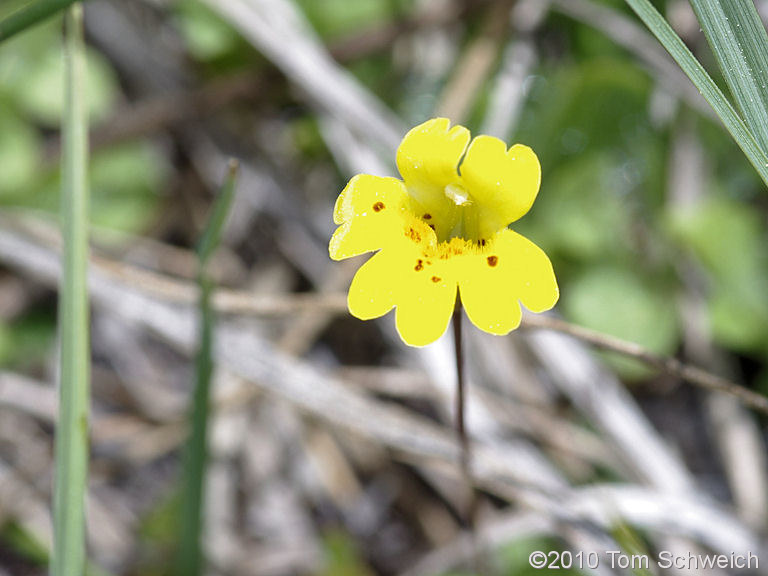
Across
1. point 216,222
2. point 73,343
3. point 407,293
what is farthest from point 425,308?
point 73,343

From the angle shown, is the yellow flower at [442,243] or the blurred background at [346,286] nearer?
the yellow flower at [442,243]

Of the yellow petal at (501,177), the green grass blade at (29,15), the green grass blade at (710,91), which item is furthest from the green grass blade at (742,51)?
the green grass blade at (29,15)

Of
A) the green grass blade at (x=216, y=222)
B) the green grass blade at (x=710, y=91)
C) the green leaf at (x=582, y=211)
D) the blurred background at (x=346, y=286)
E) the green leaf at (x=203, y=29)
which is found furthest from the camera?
the green leaf at (x=203, y=29)

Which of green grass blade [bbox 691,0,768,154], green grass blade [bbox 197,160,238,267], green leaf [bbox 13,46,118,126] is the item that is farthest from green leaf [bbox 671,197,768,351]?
green leaf [bbox 13,46,118,126]

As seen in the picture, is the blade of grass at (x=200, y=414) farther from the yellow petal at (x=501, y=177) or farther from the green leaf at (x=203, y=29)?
the green leaf at (x=203, y=29)

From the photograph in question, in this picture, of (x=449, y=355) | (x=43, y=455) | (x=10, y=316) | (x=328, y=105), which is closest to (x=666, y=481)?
(x=449, y=355)

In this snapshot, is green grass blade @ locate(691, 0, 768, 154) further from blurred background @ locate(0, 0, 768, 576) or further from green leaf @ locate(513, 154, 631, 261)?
green leaf @ locate(513, 154, 631, 261)

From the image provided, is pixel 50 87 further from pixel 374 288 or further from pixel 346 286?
pixel 374 288
